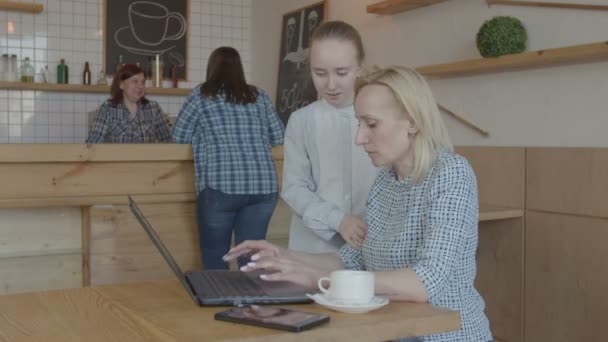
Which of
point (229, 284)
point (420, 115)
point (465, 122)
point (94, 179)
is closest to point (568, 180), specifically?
point (465, 122)

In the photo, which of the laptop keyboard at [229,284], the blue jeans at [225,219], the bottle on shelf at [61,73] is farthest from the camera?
the bottle on shelf at [61,73]

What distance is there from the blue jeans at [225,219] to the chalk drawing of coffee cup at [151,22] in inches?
113

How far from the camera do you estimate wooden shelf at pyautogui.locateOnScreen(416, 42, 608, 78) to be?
2.97 meters

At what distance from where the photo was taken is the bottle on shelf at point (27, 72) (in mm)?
5363

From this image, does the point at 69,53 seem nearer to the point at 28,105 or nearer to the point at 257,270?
the point at 28,105

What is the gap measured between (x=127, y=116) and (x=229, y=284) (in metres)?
3.11

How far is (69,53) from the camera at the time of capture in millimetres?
5617

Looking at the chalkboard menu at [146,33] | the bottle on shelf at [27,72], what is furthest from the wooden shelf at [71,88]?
the chalkboard menu at [146,33]

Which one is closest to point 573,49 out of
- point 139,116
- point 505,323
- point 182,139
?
point 505,323

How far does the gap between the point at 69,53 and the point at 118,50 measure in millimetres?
353

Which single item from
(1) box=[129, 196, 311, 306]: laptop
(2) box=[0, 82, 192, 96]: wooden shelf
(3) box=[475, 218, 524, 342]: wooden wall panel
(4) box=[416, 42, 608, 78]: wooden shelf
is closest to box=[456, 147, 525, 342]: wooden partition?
(3) box=[475, 218, 524, 342]: wooden wall panel

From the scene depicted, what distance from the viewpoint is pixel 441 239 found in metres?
1.45

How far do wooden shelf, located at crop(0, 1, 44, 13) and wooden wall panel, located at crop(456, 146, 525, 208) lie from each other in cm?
334

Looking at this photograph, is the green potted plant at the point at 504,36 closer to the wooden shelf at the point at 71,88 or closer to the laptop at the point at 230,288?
the laptop at the point at 230,288
